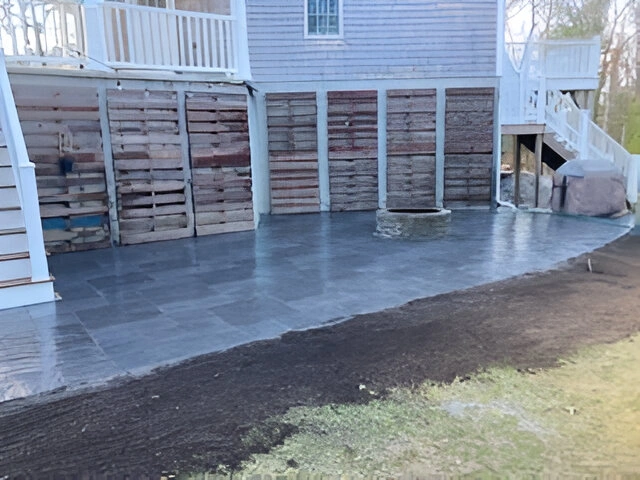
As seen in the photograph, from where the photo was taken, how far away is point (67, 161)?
712 centimetres

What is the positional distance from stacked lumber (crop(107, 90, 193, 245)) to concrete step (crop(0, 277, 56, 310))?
275cm

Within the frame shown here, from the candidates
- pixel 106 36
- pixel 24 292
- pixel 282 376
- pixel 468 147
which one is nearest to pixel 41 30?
pixel 106 36

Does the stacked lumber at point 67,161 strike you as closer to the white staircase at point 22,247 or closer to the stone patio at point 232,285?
the stone patio at point 232,285

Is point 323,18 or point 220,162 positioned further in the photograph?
point 323,18

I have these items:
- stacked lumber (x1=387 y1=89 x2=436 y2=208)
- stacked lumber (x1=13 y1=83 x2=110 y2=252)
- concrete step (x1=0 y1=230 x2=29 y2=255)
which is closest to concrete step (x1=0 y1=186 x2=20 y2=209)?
concrete step (x1=0 y1=230 x2=29 y2=255)

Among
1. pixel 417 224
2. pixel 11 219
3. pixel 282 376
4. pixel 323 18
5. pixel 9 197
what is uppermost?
pixel 323 18

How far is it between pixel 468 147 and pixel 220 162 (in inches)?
190

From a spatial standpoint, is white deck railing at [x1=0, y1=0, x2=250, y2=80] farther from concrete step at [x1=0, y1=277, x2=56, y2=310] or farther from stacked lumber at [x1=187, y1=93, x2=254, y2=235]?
concrete step at [x1=0, y1=277, x2=56, y2=310]

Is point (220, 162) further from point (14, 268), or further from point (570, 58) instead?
point (570, 58)

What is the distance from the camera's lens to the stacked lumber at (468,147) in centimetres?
997

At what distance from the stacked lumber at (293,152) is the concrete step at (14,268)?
5.81 meters

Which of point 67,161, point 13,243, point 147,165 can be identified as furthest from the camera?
point 147,165

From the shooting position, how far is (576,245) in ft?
22.7

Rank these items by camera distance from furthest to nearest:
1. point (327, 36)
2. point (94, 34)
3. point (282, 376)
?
1. point (327, 36)
2. point (94, 34)
3. point (282, 376)
